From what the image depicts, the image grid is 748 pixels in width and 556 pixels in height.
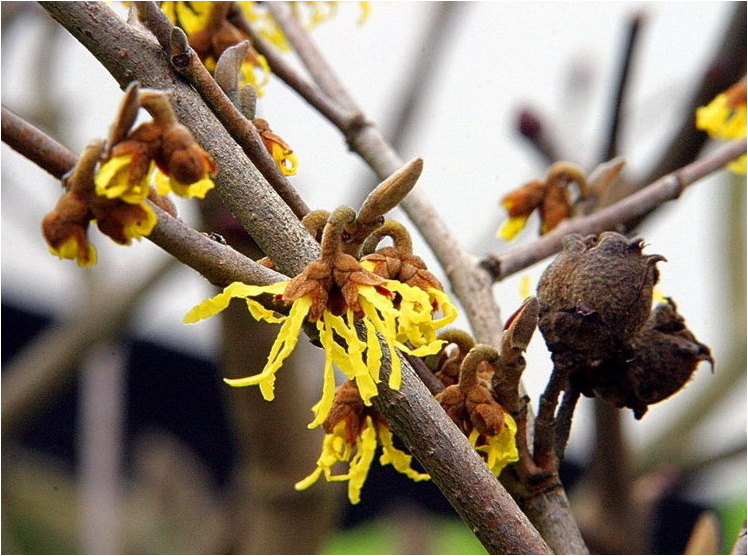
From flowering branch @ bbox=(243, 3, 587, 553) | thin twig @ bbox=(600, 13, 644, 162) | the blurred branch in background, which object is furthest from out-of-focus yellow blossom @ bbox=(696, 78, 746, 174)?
the blurred branch in background

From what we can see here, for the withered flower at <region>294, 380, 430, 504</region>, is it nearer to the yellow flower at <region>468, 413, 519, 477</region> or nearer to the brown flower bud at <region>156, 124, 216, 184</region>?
the yellow flower at <region>468, 413, 519, 477</region>

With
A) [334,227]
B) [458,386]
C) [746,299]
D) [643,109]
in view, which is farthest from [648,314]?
[643,109]

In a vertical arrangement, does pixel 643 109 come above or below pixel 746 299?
above

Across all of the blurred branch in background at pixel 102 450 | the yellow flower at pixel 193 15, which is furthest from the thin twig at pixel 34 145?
the blurred branch in background at pixel 102 450

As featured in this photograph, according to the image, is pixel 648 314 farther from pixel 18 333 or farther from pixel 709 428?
pixel 18 333

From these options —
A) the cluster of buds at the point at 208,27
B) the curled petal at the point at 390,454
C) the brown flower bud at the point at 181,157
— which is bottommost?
the curled petal at the point at 390,454

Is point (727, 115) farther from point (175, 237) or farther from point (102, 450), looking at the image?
point (102, 450)

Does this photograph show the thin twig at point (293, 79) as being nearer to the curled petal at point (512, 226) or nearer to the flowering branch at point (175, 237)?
the curled petal at point (512, 226)
